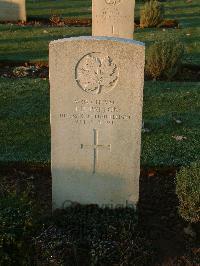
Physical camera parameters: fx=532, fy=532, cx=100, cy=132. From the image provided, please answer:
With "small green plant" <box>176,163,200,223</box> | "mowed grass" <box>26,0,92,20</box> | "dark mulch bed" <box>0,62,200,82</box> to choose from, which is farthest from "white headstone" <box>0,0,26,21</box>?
"small green plant" <box>176,163,200,223</box>

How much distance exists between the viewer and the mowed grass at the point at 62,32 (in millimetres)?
11117

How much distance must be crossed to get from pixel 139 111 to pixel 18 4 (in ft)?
36.5

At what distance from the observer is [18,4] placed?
1483 centimetres

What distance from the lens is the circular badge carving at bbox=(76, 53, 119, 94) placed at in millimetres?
4473

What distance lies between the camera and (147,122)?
7.42m

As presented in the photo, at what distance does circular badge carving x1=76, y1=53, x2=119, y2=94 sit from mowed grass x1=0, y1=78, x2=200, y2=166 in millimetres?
1745

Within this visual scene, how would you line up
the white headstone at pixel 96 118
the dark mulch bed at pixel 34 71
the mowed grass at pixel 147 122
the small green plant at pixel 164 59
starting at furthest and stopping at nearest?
the dark mulch bed at pixel 34 71
the small green plant at pixel 164 59
the mowed grass at pixel 147 122
the white headstone at pixel 96 118

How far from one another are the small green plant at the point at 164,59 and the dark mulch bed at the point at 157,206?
3733 mm

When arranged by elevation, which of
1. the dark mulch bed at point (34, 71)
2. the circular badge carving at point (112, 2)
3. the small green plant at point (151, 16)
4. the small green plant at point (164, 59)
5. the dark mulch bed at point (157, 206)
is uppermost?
the circular badge carving at point (112, 2)

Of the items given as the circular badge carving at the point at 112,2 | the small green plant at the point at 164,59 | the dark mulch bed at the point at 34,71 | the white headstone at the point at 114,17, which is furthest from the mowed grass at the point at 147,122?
the circular badge carving at the point at 112,2

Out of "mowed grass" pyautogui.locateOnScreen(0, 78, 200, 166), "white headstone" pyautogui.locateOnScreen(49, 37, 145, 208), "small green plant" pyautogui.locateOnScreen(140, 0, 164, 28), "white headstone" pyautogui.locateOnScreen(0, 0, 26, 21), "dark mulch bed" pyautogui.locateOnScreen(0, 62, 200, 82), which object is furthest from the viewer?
"white headstone" pyautogui.locateOnScreen(0, 0, 26, 21)

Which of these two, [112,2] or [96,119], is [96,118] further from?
[112,2]

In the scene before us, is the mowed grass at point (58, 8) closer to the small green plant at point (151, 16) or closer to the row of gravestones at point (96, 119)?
the small green plant at point (151, 16)

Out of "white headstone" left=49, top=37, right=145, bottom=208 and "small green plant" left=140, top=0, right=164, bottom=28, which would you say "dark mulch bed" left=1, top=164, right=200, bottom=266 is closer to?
"white headstone" left=49, top=37, right=145, bottom=208
